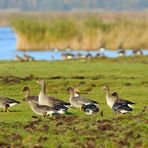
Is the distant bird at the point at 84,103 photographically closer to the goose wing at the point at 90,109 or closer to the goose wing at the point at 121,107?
the goose wing at the point at 90,109

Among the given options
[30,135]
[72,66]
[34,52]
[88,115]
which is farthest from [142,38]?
[30,135]

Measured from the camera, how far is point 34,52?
188 ft

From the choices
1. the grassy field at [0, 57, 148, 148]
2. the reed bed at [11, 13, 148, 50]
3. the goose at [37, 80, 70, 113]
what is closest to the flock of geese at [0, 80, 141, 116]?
the goose at [37, 80, 70, 113]

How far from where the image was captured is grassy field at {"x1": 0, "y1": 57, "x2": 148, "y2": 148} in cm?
1562

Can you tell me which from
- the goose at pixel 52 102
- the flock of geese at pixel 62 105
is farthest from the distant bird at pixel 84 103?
the goose at pixel 52 102

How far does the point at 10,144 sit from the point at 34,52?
41964 mm

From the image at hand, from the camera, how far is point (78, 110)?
2191cm

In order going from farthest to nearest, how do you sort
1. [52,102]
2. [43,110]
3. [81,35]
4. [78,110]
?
[81,35]
[78,110]
[52,102]
[43,110]

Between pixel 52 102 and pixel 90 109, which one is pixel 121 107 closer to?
pixel 90 109

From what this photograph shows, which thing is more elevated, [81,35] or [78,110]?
[81,35]

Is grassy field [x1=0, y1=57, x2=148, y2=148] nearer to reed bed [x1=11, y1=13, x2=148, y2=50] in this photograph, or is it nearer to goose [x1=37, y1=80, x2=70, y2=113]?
goose [x1=37, y1=80, x2=70, y2=113]

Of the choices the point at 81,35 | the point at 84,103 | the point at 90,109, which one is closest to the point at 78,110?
the point at 84,103

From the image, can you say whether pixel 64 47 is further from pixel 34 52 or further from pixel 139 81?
pixel 139 81

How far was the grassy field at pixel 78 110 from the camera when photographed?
15625 millimetres
